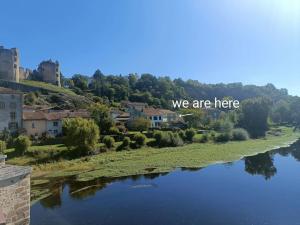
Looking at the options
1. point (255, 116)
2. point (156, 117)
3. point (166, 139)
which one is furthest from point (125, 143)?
point (255, 116)

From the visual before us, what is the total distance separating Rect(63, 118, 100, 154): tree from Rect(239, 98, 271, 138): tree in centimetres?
5146

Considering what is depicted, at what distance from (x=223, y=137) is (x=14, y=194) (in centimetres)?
6312

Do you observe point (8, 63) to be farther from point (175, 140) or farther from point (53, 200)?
point (53, 200)

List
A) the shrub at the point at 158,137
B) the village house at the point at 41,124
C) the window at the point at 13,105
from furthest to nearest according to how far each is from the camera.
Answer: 1. the shrub at the point at 158,137
2. the village house at the point at 41,124
3. the window at the point at 13,105

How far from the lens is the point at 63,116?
59969mm

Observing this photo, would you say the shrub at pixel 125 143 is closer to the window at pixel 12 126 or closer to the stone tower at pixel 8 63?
the window at pixel 12 126

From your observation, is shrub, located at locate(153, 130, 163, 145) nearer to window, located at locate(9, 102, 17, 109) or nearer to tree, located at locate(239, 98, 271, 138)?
window, located at locate(9, 102, 17, 109)

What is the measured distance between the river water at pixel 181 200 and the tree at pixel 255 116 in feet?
159

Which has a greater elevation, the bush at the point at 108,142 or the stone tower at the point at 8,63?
the stone tower at the point at 8,63

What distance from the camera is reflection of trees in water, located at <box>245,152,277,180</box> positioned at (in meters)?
37.0

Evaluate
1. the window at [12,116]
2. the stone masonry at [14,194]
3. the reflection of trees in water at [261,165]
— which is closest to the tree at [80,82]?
Answer: the window at [12,116]

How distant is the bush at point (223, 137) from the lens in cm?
6660

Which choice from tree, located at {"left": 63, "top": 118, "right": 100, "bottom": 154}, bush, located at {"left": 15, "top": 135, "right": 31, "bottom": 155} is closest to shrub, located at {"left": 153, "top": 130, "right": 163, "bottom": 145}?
tree, located at {"left": 63, "top": 118, "right": 100, "bottom": 154}

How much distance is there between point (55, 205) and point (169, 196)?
932 cm
